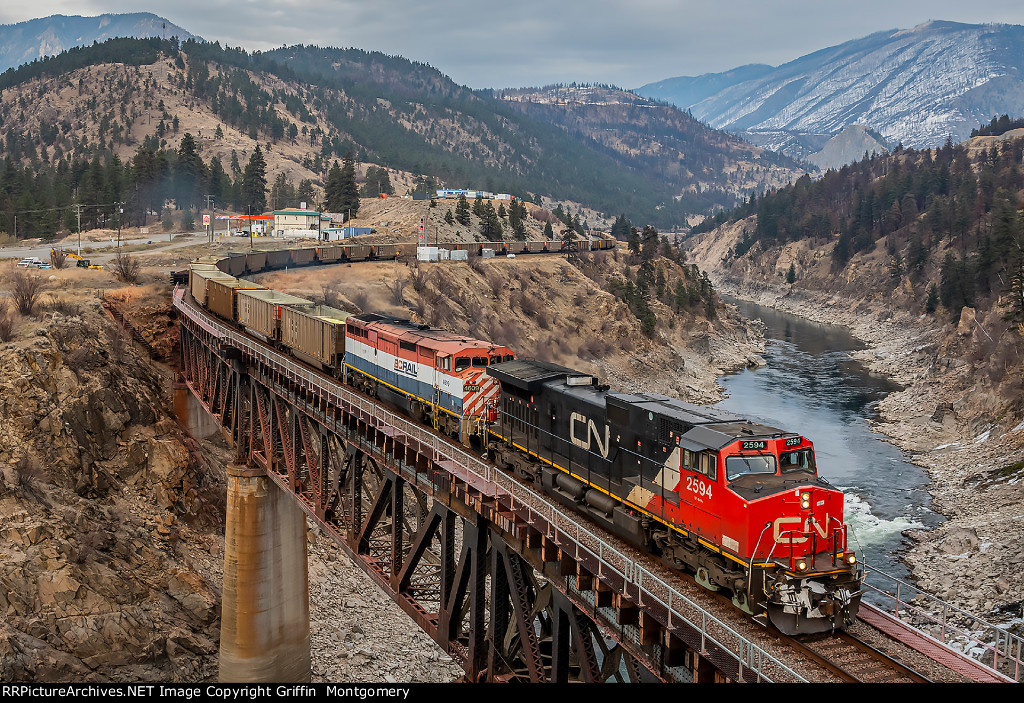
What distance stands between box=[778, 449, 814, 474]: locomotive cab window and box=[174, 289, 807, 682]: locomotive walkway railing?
12.3ft

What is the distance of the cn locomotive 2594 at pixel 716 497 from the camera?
1684 cm

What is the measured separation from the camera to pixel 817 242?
196m

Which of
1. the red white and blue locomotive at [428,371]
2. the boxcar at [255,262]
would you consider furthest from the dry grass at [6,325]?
the boxcar at [255,262]

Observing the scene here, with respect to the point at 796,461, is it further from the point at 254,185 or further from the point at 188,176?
the point at 254,185

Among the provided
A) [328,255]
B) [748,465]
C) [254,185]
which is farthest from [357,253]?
[748,465]

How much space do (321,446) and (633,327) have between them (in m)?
76.3

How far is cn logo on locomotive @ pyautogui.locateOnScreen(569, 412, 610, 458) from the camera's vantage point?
2294 centimetres

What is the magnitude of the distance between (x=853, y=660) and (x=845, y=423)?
2617 inches

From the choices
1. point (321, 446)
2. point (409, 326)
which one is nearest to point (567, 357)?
point (409, 326)

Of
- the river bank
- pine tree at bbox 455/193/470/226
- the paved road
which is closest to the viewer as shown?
the river bank

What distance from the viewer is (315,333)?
4231 cm

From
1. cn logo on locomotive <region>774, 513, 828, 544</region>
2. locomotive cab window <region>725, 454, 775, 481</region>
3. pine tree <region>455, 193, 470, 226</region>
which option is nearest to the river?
cn logo on locomotive <region>774, 513, 828, 544</region>

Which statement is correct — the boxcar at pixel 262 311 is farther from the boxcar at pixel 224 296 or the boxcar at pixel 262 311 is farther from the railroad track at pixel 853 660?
the railroad track at pixel 853 660

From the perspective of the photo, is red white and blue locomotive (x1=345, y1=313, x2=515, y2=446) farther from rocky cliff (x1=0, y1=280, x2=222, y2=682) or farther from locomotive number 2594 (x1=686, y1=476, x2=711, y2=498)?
rocky cliff (x1=0, y1=280, x2=222, y2=682)
